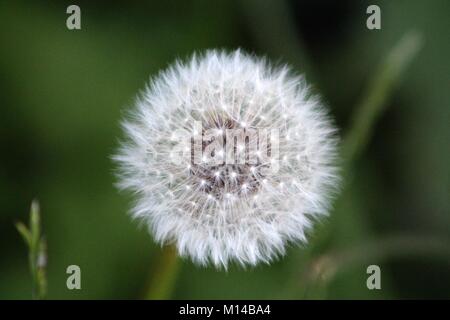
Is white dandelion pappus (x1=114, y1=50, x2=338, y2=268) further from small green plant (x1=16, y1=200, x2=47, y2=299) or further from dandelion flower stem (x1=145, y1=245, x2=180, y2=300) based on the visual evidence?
small green plant (x1=16, y1=200, x2=47, y2=299)

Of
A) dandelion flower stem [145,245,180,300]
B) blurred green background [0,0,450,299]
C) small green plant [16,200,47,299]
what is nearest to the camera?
small green plant [16,200,47,299]

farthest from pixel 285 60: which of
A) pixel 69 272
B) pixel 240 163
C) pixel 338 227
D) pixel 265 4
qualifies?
pixel 69 272

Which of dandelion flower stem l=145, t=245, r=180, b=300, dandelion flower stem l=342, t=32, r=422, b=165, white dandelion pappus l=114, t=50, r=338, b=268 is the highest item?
dandelion flower stem l=342, t=32, r=422, b=165

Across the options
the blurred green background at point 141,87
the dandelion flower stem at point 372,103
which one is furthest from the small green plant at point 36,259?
the dandelion flower stem at point 372,103

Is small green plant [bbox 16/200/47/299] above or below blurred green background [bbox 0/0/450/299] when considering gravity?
below

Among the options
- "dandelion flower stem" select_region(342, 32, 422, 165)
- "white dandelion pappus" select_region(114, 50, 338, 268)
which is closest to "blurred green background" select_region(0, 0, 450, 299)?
"dandelion flower stem" select_region(342, 32, 422, 165)

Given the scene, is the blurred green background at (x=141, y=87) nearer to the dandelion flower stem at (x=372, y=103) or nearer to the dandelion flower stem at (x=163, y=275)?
the dandelion flower stem at (x=372, y=103)

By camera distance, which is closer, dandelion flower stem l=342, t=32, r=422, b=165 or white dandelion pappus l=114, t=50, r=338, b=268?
white dandelion pappus l=114, t=50, r=338, b=268
